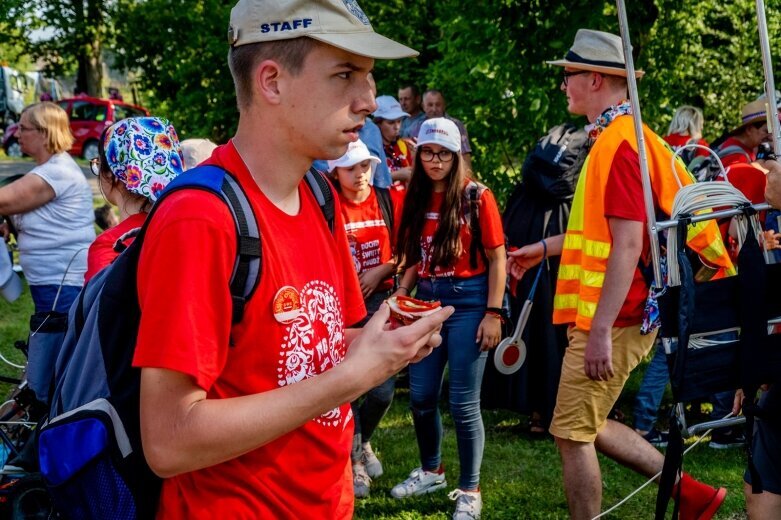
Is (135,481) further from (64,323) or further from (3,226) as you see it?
(3,226)

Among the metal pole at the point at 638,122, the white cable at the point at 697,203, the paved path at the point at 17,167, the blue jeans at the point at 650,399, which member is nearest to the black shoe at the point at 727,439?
the blue jeans at the point at 650,399

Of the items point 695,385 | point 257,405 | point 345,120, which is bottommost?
point 695,385

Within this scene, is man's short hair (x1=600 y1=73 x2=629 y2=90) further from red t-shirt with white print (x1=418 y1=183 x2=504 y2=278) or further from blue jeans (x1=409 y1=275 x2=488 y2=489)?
blue jeans (x1=409 y1=275 x2=488 y2=489)

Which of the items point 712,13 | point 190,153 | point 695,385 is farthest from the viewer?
point 712,13

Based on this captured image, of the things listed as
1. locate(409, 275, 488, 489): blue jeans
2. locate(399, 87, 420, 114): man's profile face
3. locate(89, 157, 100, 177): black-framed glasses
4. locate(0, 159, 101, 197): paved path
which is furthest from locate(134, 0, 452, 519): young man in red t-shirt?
locate(0, 159, 101, 197): paved path

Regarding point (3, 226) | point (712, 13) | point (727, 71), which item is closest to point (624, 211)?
point (3, 226)

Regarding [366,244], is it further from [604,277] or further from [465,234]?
[604,277]

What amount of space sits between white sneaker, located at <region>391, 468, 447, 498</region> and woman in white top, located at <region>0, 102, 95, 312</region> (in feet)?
7.51

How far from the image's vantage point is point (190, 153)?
14.7 ft

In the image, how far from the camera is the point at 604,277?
362cm

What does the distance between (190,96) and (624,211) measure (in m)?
9.47

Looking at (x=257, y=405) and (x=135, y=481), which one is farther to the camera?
(x=135, y=481)

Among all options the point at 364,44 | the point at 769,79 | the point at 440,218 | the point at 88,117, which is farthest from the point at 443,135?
the point at 88,117

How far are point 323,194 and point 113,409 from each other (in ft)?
2.38
